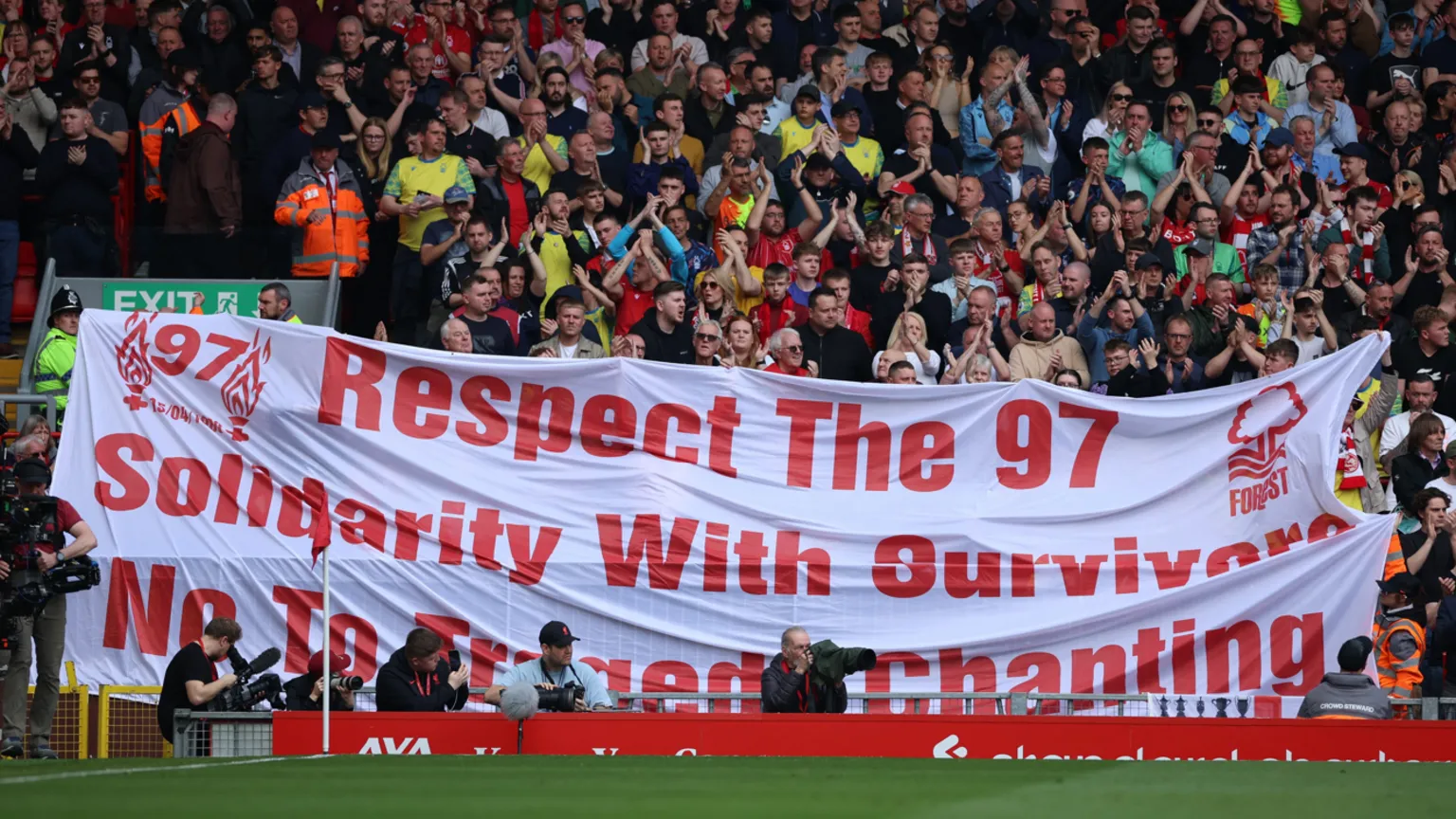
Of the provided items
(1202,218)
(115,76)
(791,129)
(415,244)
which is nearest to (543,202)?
(415,244)

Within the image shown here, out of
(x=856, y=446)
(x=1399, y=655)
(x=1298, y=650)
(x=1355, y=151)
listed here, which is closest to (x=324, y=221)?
(x=856, y=446)

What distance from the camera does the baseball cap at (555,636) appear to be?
13.1 m

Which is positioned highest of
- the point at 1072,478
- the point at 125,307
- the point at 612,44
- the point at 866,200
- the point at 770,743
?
the point at 612,44

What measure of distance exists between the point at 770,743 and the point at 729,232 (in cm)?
631

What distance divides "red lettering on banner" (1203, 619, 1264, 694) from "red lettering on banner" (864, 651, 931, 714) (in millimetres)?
1960

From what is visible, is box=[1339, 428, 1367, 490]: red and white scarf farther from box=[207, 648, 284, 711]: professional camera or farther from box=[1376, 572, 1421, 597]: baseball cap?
box=[207, 648, 284, 711]: professional camera

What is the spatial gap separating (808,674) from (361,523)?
344 centimetres

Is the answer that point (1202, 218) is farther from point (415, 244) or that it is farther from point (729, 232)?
point (415, 244)

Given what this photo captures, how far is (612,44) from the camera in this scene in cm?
1961

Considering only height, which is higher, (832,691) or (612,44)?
(612,44)

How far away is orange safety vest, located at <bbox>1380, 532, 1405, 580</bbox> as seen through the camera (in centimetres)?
1484

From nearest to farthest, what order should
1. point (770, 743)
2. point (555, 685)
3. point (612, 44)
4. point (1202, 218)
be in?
point (770, 743), point (555, 685), point (1202, 218), point (612, 44)

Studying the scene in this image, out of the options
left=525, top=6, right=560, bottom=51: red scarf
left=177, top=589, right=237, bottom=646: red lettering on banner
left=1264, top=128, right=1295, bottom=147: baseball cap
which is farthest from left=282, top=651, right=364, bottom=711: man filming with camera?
left=1264, top=128, right=1295, bottom=147: baseball cap

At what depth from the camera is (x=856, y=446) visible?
1505 cm
